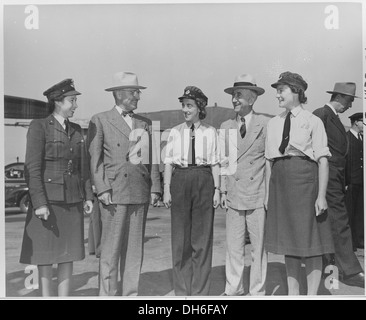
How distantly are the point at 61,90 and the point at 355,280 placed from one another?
9.68 ft

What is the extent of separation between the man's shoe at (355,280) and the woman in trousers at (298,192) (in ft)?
1.24

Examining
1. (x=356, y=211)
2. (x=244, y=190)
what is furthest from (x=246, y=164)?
(x=356, y=211)

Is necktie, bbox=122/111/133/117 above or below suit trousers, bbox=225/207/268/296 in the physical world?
above

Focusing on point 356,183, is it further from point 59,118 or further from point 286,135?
point 59,118

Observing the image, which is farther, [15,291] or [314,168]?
[15,291]

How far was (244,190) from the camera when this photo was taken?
3.60m

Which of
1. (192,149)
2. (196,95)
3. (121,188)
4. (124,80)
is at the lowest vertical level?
(121,188)

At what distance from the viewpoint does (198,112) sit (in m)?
3.69

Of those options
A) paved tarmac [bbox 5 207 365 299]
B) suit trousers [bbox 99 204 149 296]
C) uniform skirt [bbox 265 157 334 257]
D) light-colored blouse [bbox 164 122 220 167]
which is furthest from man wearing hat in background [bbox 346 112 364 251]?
suit trousers [bbox 99 204 149 296]

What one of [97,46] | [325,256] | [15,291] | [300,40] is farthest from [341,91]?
[15,291]

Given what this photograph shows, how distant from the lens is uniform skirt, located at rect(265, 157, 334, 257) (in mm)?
3488

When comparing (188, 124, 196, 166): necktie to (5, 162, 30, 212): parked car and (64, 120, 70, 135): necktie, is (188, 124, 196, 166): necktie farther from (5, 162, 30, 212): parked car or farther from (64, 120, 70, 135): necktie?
(5, 162, 30, 212): parked car

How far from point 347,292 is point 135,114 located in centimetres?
234
